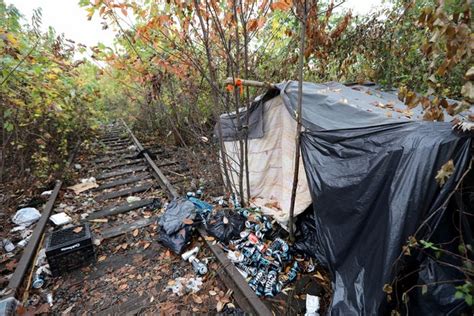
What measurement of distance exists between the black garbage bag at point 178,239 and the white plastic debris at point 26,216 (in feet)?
8.47

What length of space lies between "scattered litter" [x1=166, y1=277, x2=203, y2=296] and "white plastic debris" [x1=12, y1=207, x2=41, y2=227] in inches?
124

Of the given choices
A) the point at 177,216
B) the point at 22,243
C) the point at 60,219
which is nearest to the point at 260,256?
the point at 177,216

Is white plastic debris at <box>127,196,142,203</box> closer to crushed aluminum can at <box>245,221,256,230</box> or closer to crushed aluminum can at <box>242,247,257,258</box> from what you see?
crushed aluminum can at <box>245,221,256,230</box>

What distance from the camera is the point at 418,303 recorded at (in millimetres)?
1792

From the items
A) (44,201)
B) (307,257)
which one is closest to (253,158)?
(307,257)

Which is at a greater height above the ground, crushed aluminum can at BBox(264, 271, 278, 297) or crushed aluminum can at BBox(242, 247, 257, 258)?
crushed aluminum can at BBox(242, 247, 257, 258)

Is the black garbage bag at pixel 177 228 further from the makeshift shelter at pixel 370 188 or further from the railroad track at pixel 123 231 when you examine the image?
the makeshift shelter at pixel 370 188

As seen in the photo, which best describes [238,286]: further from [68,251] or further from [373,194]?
[68,251]

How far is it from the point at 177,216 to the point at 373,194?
2773mm

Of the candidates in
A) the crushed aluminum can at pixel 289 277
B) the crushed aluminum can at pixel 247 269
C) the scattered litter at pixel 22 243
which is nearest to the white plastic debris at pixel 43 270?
the scattered litter at pixel 22 243

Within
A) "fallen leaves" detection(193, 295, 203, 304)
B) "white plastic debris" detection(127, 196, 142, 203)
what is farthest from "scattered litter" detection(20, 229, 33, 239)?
"fallen leaves" detection(193, 295, 203, 304)

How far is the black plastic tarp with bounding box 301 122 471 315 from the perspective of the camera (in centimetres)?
160

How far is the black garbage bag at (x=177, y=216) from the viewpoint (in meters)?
3.47

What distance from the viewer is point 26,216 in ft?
13.6
